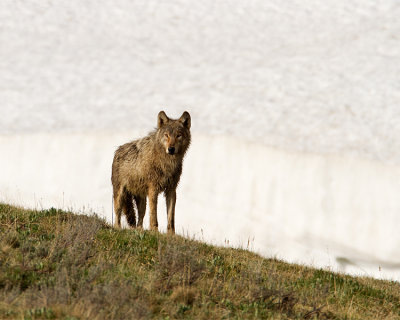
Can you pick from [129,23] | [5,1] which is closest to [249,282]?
[129,23]

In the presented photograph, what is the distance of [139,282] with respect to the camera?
8180mm

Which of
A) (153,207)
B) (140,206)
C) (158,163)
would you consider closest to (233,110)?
(140,206)

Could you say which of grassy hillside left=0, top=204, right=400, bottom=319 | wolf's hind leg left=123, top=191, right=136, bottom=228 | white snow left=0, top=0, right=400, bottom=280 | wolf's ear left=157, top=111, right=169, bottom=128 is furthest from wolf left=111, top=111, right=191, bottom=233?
white snow left=0, top=0, right=400, bottom=280

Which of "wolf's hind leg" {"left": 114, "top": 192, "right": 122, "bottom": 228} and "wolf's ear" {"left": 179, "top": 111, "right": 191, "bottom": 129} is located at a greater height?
"wolf's ear" {"left": 179, "top": 111, "right": 191, "bottom": 129}

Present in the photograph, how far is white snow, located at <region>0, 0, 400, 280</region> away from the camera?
2505 cm

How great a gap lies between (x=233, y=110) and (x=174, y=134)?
1749cm

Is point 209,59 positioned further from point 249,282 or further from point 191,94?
point 249,282

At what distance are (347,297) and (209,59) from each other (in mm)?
26562

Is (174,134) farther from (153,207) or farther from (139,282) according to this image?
(139,282)

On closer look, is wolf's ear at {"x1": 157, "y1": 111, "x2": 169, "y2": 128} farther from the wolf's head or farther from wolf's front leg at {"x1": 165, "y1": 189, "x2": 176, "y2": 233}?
wolf's front leg at {"x1": 165, "y1": 189, "x2": 176, "y2": 233}

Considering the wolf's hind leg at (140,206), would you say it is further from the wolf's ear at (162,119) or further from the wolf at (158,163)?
the wolf's ear at (162,119)

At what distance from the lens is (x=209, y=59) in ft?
115

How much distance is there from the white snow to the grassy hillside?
11468mm

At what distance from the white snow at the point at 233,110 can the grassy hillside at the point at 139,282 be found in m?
11.5
